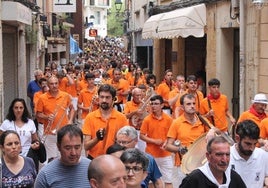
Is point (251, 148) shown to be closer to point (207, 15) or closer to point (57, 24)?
point (207, 15)

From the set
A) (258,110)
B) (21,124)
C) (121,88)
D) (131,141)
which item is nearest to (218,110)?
(258,110)

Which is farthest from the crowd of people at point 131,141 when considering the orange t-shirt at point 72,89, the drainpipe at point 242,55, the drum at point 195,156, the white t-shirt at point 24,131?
the orange t-shirt at point 72,89

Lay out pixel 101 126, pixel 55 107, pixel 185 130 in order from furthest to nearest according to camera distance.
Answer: pixel 55 107
pixel 185 130
pixel 101 126

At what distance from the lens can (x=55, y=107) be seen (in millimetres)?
10305

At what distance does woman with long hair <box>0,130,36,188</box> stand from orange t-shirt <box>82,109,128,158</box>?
1.35 meters

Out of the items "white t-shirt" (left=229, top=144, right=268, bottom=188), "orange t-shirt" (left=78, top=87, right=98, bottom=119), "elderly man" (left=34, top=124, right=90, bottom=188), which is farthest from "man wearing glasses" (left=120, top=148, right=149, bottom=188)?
"orange t-shirt" (left=78, top=87, right=98, bottom=119)

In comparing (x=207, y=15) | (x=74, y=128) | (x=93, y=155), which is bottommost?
(x=93, y=155)

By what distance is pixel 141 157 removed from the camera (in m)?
4.91

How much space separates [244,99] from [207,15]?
3998 millimetres

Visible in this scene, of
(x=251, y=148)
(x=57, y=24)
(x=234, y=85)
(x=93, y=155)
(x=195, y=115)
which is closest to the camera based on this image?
(x=251, y=148)

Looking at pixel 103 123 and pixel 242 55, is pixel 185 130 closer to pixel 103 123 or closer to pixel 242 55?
pixel 103 123

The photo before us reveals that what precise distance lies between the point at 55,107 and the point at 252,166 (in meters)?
4.94

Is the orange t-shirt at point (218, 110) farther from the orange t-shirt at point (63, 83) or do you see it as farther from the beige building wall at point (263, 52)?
the orange t-shirt at point (63, 83)

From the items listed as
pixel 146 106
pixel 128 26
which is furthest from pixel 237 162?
pixel 128 26
